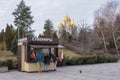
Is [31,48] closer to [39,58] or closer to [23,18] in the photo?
[39,58]

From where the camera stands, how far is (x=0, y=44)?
46.2 meters

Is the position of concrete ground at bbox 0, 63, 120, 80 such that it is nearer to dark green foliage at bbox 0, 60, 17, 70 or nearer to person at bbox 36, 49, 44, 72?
person at bbox 36, 49, 44, 72

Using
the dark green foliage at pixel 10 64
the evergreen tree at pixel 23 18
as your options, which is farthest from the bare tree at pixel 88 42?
the dark green foliage at pixel 10 64

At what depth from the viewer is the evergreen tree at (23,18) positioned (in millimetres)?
60188

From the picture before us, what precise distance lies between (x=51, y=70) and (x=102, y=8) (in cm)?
3164

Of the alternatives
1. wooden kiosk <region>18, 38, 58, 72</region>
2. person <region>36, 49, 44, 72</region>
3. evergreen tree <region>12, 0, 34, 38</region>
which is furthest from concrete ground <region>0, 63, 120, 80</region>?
evergreen tree <region>12, 0, 34, 38</region>

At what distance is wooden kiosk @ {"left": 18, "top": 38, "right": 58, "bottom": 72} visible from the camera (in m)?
17.5

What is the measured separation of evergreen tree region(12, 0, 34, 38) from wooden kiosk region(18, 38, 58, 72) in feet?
136

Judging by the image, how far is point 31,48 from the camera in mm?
17734

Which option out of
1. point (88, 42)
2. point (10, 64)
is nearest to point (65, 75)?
point (10, 64)

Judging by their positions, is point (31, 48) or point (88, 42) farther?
point (88, 42)

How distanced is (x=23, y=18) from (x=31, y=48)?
144ft

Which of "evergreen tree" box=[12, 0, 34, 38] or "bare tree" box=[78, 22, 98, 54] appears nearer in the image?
"bare tree" box=[78, 22, 98, 54]

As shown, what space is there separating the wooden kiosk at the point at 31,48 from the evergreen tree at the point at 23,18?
41513mm
